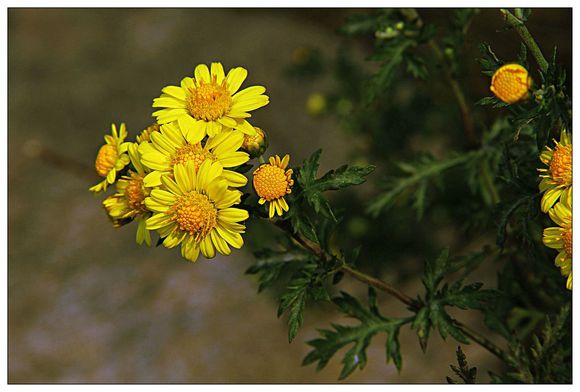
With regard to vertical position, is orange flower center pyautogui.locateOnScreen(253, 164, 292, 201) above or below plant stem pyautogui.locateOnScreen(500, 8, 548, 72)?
below

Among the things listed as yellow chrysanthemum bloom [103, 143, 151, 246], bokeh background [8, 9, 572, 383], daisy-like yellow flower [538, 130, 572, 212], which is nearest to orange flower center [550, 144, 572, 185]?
daisy-like yellow flower [538, 130, 572, 212]

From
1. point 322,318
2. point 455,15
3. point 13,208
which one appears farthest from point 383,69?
point 13,208

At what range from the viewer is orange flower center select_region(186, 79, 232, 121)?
3.67 ft

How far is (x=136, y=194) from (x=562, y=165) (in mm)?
684

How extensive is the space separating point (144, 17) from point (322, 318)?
174cm

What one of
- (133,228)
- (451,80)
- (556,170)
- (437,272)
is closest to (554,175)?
(556,170)

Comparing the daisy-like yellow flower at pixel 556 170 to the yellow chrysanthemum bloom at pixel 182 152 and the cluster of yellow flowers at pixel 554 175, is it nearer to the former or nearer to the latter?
the cluster of yellow flowers at pixel 554 175

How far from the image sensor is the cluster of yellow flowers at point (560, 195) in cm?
109

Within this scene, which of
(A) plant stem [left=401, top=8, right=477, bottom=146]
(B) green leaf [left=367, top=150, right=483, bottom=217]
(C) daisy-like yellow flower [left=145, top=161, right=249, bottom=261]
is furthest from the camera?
(B) green leaf [left=367, top=150, right=483, bottom=217]

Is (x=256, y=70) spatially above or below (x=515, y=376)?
above

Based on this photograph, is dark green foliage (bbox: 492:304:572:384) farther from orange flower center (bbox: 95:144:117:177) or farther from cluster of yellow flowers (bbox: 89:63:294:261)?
orange flower center (bbox: 95:144:117:177)

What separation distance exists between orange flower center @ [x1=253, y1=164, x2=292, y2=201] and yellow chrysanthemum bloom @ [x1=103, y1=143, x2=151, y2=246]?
0.63ft
